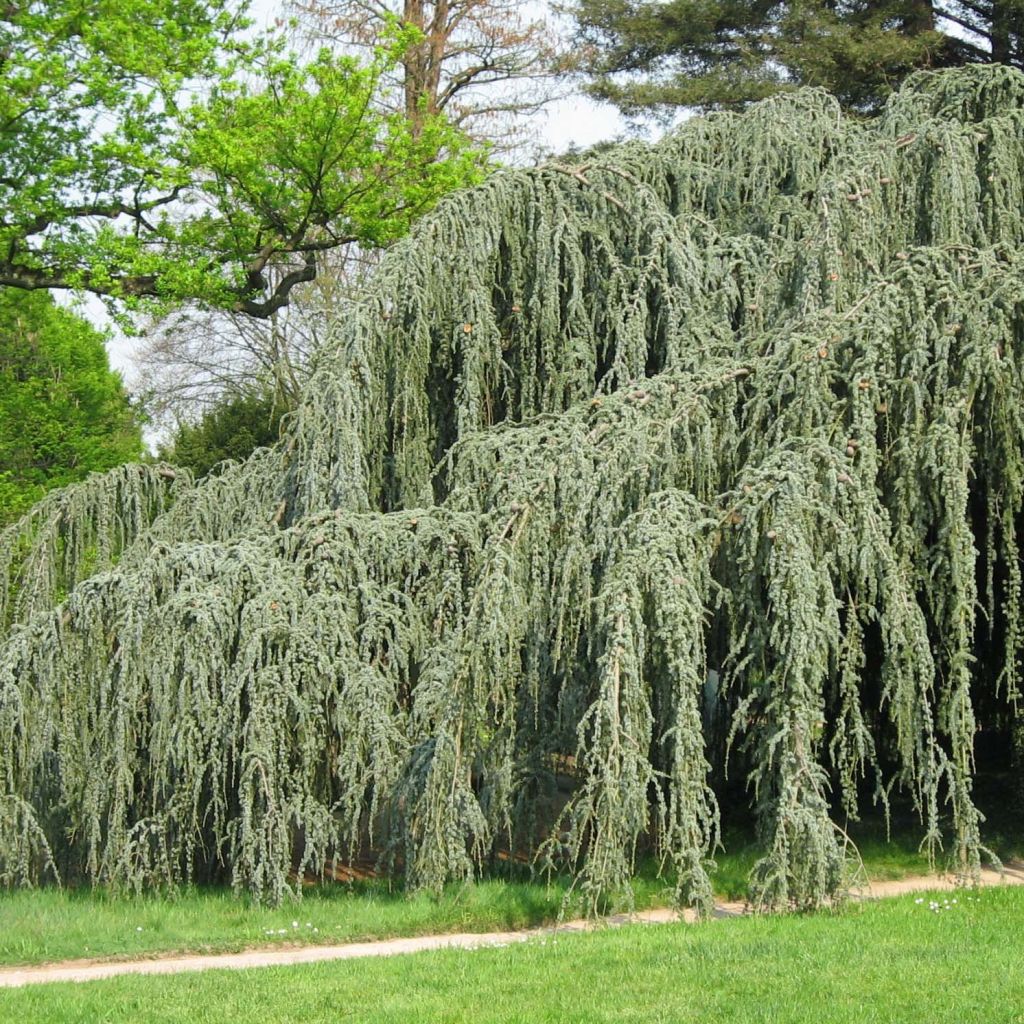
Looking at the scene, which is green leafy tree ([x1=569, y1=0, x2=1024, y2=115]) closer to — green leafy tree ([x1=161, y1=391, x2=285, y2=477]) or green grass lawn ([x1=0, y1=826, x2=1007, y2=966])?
green leafy tree ([x1=161, y1=391, x2=285, y2=477])

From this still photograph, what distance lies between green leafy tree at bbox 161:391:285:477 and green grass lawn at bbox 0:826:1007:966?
848 cm

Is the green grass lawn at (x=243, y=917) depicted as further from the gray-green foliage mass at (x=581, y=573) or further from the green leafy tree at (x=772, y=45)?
the green leafy tree at (x=772, y=45)

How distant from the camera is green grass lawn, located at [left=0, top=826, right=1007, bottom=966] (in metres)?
6.59

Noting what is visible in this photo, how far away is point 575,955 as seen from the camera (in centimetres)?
581

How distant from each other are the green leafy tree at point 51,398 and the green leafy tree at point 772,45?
25.5 ft

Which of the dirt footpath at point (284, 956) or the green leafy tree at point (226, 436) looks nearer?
the dirt footpath at point (284, 956)

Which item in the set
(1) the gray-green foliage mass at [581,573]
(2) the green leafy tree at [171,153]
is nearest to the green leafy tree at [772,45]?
(2) the green leafy tree at [171,153]

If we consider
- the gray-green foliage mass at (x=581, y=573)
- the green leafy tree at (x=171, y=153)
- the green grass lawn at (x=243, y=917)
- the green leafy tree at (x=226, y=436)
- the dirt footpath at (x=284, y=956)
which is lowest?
the dirt footpath at (x=284, y=956)

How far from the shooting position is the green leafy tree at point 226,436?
15.5m

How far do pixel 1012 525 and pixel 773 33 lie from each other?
13.7m

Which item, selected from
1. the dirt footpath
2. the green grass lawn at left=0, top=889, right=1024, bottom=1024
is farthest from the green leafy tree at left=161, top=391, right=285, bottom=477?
the green grass lawn at left=0, top=889, right=1024, bottom=1024

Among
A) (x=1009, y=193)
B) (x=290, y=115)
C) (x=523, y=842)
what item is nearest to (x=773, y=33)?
(x=290, y=115)

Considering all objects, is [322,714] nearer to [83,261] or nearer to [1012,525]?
[1012,525]

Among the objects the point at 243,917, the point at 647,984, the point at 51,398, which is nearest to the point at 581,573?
the point at 647,984
